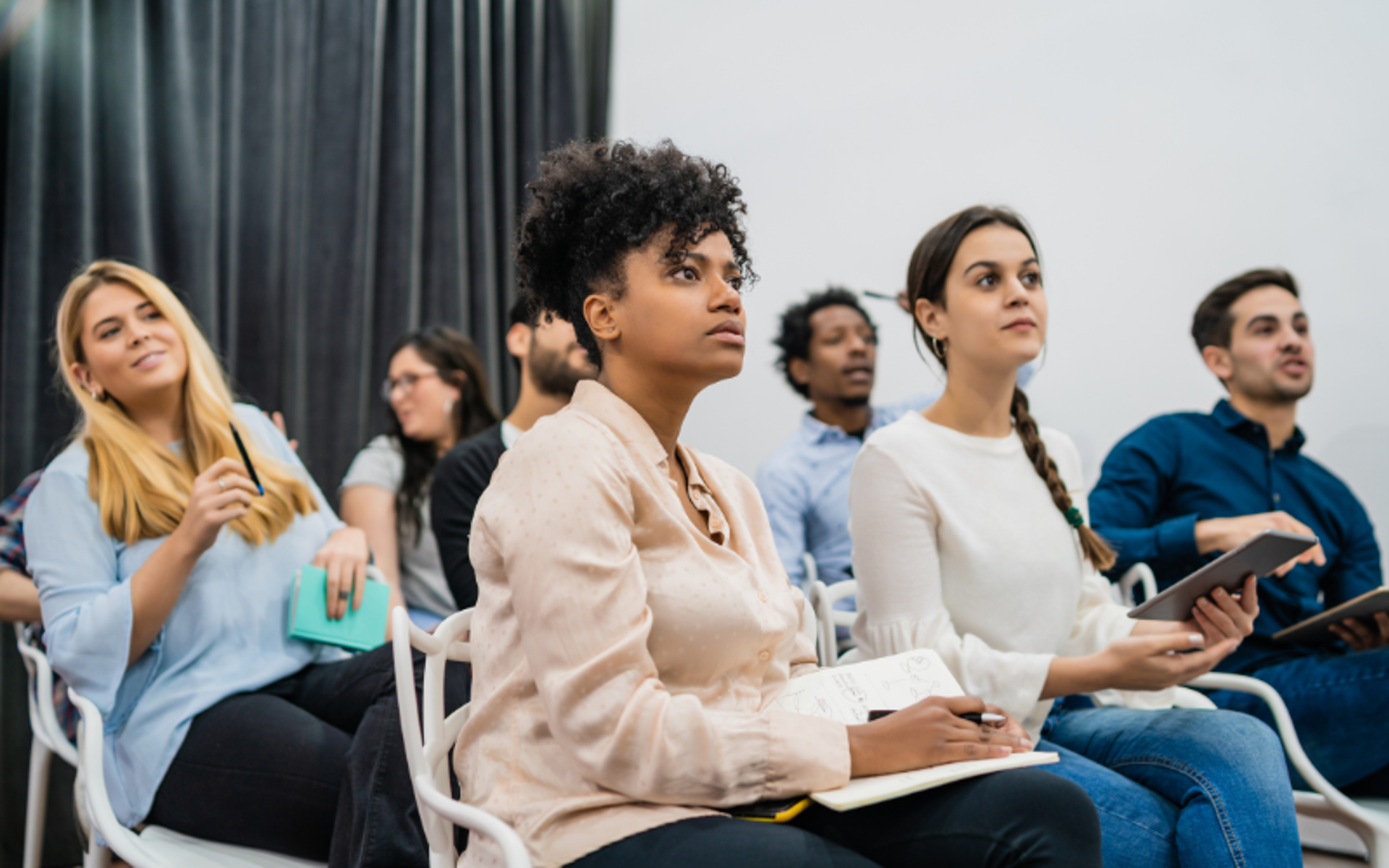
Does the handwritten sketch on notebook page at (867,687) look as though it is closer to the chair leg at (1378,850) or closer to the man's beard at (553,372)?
the chair leg at (1378,850)

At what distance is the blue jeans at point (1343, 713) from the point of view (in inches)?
63.1

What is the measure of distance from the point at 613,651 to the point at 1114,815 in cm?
72

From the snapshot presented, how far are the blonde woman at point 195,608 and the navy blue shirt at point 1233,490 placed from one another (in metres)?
1.45

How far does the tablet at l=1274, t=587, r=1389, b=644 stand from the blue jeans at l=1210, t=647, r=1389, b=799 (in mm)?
62

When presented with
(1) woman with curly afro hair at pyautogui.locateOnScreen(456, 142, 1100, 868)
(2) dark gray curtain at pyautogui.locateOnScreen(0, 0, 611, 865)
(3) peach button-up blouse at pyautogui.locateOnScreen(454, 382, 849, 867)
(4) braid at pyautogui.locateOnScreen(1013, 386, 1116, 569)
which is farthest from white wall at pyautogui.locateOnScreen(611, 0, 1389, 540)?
(3) peach button-up blouse at pyautogui.locateOnScreen(454, 382, 849, 867)

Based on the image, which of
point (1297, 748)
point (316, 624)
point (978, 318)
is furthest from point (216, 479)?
point (1297, 748)

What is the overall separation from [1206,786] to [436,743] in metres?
0.91

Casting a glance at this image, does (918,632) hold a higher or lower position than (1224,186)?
lower

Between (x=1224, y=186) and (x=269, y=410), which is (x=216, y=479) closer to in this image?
(x=269, y=410)

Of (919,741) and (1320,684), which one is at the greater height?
(919,741)

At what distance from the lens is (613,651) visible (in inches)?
32.4

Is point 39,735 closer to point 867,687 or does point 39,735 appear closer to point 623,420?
point 623,420

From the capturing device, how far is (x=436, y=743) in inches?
42.3

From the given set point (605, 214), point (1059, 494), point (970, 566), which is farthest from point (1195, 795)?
point (605, 214)
